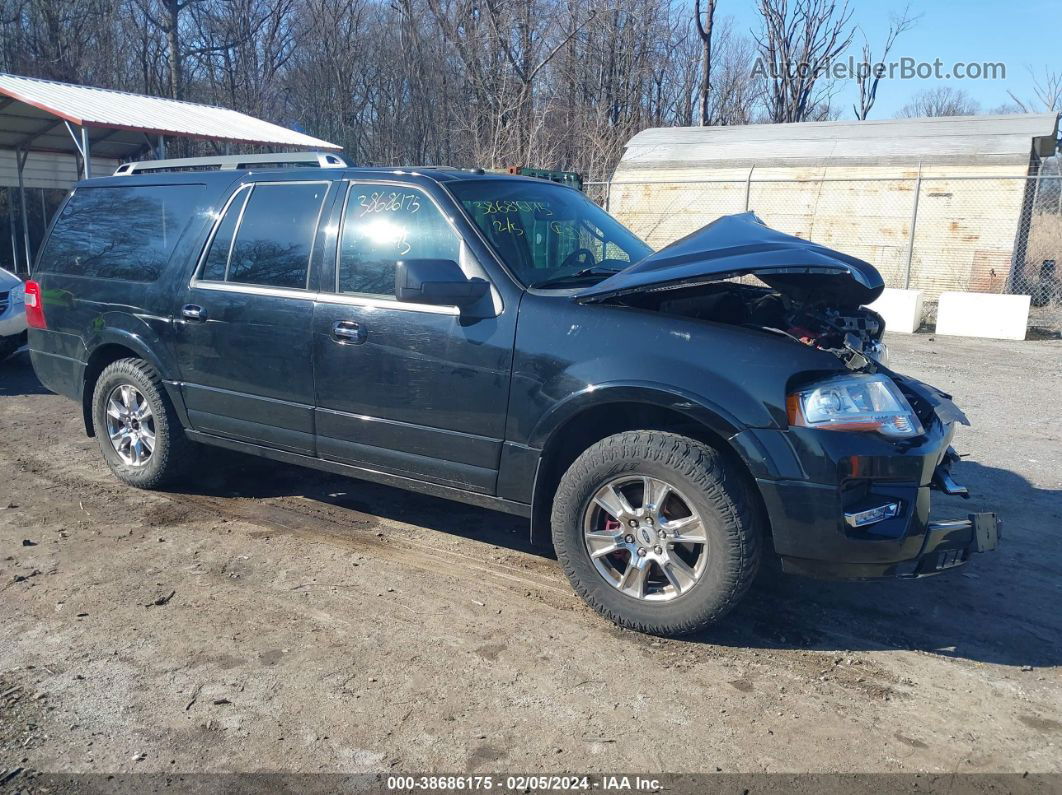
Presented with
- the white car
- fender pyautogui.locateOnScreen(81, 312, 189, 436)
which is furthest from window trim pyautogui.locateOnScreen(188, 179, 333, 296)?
Answer: the white car

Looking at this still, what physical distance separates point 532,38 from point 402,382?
2629cm

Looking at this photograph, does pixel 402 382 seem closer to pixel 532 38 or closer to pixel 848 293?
pixel 848 293

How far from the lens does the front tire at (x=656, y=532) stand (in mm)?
3406

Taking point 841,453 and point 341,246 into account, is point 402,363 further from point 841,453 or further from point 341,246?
point 841,453

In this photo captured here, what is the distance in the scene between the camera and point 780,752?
285cm

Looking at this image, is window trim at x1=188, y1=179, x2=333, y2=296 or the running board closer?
the running board

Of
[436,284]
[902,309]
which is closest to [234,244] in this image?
[436,284]

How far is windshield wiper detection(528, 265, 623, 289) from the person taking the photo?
13.4ft

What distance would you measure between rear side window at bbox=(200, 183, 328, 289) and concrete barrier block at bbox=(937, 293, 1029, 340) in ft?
37.0

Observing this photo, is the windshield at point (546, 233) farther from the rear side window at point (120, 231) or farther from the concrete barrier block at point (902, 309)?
the concrete barrier block at point (902, 309)

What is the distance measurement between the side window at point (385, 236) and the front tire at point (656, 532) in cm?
134

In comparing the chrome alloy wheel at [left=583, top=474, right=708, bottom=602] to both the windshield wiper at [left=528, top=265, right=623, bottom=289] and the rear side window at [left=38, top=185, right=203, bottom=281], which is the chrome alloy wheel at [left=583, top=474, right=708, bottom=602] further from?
the rear side window at [left=38, top=185, right=203, bottom=281]

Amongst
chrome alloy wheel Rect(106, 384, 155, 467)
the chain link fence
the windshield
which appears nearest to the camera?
the windshield

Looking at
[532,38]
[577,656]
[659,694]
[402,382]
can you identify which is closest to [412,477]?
[402,382]
